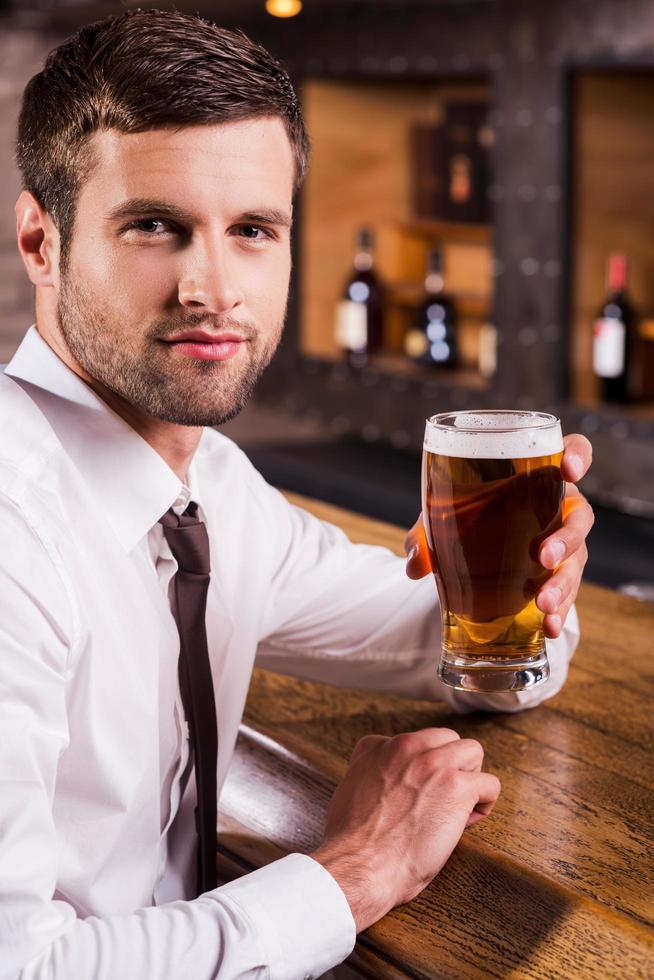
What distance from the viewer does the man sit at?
88 cm

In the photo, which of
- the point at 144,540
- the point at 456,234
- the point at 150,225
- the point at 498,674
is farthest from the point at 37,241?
the point at 456,234

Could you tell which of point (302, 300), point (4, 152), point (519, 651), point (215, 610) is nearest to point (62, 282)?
point (215, 610)

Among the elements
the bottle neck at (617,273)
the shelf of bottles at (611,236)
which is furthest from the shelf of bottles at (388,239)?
the bottle neck at (617,273)

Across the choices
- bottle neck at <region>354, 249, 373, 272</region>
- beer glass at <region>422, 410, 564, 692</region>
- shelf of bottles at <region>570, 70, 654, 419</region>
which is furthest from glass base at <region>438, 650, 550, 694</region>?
bottle neck at <region>354, 249, 373, 272</region>

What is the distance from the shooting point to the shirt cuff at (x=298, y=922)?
2.94 ft

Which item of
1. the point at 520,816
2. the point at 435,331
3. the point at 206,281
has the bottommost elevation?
the point at 435,331

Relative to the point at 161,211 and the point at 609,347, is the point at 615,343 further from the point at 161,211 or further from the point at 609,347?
the point at 161,211

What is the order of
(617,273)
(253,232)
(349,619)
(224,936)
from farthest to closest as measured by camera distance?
(617,273), (349,619), (253,232), (224,936)

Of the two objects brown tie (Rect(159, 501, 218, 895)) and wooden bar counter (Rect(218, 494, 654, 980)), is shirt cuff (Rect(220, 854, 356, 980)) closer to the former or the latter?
wooden bar counter (Rect(218, 494, 654, 980))

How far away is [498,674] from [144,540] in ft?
1.09

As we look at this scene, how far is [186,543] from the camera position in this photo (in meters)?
1.12

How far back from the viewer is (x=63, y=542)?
0.98 metres

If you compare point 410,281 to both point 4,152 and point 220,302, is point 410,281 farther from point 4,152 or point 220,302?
point 220,302

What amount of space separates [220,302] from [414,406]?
8.35ft
